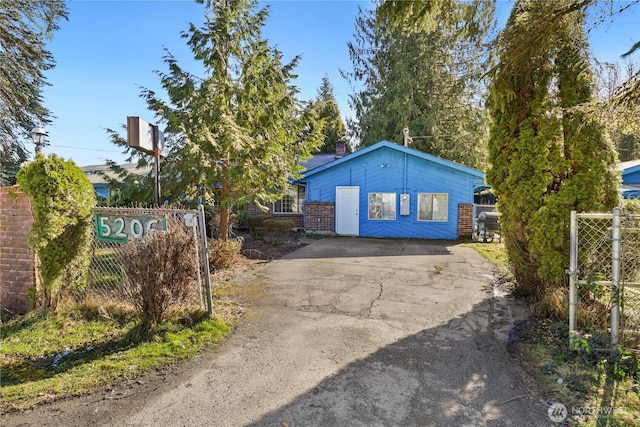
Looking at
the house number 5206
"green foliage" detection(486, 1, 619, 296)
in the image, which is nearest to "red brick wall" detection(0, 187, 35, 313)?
the house number 5206

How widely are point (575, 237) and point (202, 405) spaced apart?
13.8ft

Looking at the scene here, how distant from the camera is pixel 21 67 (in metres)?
13.2

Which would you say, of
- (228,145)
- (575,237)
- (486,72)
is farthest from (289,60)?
(575,237)

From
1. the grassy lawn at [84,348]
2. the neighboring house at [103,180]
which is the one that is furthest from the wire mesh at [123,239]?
the neighboring house at [103,180]

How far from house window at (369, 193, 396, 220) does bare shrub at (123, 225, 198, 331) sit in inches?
437

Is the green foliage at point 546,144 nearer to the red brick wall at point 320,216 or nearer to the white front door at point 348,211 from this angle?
the white front door at point 348,211

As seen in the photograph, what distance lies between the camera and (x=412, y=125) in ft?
76.6

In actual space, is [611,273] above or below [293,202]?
below

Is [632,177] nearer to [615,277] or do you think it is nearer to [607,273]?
[607,273]

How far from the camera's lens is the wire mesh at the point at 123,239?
4457mm

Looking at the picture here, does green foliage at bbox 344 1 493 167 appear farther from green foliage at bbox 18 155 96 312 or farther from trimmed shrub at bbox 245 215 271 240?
green foliage at bbox 18 155 96 312

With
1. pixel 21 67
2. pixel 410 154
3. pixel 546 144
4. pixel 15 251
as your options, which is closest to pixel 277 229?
pixel 410 154

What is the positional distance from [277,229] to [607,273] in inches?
351

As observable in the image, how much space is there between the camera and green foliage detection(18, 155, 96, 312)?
4504 millimetres
